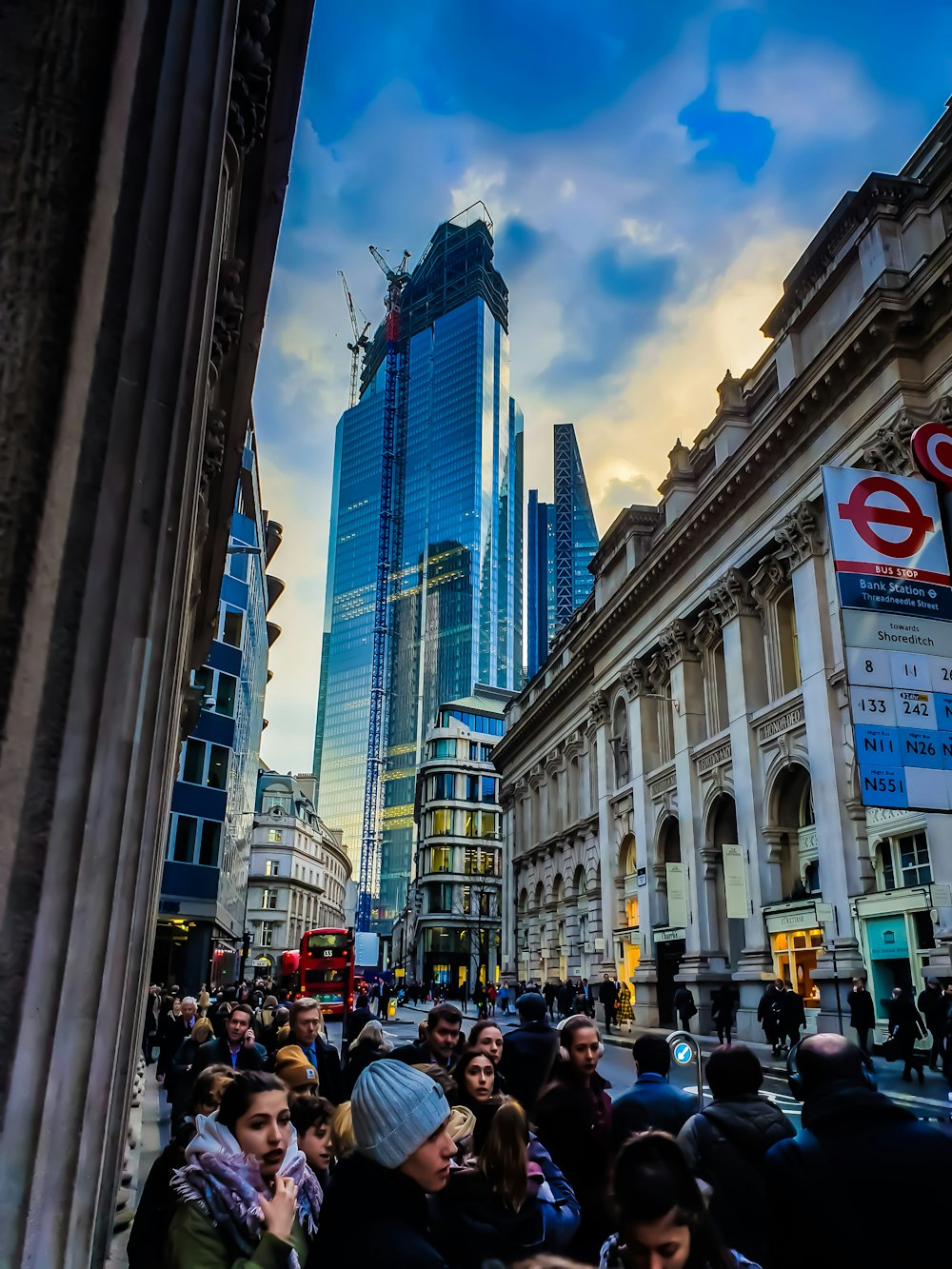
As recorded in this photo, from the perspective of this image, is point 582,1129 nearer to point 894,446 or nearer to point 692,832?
point 894,446

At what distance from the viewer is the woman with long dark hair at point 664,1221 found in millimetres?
2525

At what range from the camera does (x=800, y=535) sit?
25750mm

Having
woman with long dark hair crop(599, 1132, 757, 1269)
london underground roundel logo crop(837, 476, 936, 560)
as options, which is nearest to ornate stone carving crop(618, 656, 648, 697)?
london underground roundel logo crop(837, 476, 936, 560)

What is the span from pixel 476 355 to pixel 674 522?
16174 centimetres

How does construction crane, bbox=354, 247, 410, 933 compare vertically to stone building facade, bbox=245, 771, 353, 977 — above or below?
above

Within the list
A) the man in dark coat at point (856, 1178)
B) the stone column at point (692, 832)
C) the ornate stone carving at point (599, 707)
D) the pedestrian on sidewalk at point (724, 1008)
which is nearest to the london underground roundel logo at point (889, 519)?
the man in dark coat at point (856, 1178)

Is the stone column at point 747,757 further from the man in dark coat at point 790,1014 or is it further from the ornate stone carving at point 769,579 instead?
the man in dark coat at point 790,1014

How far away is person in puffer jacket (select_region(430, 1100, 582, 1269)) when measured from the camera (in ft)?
11.0

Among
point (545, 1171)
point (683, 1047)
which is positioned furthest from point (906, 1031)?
point (545, 1171)

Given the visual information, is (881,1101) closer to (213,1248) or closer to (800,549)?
(213,1248)

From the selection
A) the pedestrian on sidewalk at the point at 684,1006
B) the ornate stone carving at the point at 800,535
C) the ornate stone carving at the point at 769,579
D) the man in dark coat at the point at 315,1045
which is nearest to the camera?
the man in dark coat at the point at 315,1045

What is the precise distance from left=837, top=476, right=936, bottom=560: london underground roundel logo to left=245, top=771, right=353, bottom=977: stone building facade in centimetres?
7961

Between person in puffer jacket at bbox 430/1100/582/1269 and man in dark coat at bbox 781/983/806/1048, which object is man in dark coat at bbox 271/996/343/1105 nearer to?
person in puffer jacket at bbox 430/1100/582/1269

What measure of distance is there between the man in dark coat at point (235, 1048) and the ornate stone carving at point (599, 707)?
33742 mm
